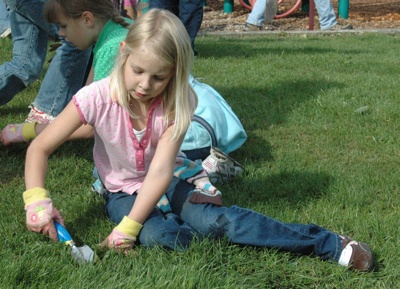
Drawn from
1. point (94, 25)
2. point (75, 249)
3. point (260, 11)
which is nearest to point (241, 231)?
point (75, 249)

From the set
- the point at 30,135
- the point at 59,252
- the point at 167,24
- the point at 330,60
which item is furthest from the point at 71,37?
the point at 330,60

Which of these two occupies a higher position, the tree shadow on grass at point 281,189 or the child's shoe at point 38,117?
the child's shoe at point 38,117

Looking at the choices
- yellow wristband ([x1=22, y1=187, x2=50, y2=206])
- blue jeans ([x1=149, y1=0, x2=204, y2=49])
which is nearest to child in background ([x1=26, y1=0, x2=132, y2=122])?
yellow wristband ([x1=22, y1=187, x2=50, y2=206])

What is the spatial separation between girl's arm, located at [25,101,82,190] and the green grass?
268 mm

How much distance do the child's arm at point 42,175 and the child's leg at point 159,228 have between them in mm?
296

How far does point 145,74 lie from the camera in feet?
8.55

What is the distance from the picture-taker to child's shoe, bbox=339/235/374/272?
101 inches

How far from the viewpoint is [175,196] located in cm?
296

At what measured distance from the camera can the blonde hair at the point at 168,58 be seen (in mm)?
2576

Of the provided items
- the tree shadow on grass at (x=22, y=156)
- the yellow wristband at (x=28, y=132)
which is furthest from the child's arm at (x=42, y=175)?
the yellow wristband at (x=28, y=132)

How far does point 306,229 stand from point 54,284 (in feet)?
3.35

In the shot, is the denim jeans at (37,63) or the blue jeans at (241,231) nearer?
the blue jeans at (241,231)

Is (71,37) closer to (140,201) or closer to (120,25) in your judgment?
(120,25)

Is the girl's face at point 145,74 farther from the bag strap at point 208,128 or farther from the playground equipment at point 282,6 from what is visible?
the playground equipment at point 282,6
